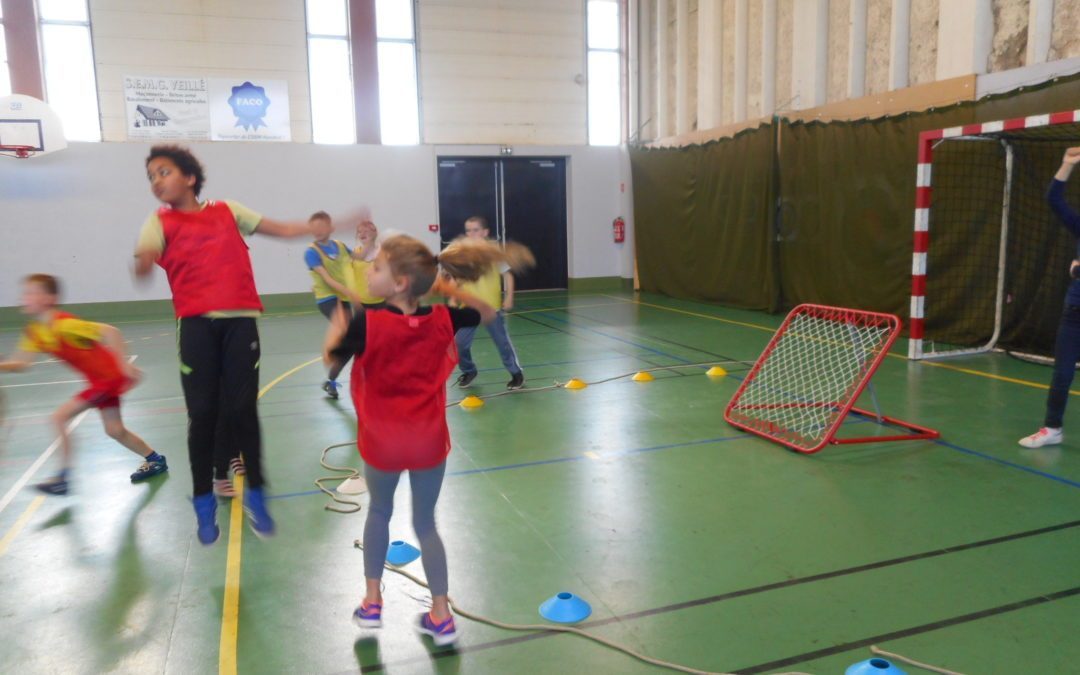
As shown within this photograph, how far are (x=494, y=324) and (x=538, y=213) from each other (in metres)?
9.66

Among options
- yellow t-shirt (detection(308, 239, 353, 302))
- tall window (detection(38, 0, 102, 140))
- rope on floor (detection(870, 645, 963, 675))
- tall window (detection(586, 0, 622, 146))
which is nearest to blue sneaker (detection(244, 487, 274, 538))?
rope on floor (detection(870, 645, 963, 675))

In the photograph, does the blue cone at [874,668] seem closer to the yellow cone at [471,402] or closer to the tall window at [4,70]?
the yellow cone at [471,402]

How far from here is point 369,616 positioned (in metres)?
2.83

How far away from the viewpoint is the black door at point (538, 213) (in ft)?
51.5

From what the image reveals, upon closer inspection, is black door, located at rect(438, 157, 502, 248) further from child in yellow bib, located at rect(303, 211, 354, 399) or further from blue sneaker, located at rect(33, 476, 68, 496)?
blue sneaker, located at rect(33, 476, 68, 496)

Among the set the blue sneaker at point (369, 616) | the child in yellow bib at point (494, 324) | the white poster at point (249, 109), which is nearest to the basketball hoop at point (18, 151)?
the white poster at point (249, 109)

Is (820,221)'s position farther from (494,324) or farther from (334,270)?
(334,270)

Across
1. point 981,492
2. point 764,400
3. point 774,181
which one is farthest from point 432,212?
A: point 981,492

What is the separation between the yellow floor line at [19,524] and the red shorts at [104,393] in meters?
0.64


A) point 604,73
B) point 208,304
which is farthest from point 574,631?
point 604,73

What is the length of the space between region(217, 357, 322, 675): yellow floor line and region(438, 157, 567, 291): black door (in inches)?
444

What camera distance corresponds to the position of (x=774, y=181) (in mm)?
11688

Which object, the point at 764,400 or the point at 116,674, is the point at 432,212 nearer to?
the point at 764,400

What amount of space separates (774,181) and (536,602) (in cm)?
990
